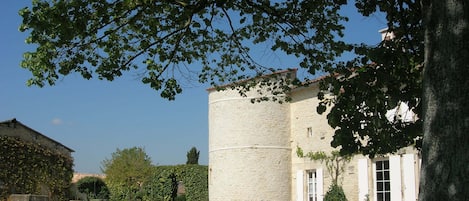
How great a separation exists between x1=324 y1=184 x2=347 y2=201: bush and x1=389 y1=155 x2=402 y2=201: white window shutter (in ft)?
7.74

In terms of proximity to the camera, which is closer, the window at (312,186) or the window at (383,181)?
the window at (383,181)

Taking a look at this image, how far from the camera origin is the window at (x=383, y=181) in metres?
17.1

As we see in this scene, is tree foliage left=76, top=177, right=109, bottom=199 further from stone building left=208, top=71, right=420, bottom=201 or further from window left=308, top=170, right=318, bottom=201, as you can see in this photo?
window left=308, top=170, right=318, bottom=201

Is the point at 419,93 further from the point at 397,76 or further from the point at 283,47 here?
the point at 283,47

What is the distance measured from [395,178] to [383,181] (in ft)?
3.00

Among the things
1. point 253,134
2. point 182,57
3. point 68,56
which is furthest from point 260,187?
point 68,56

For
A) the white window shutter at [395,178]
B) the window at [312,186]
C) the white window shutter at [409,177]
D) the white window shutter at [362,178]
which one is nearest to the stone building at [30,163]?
the window at [312,186]

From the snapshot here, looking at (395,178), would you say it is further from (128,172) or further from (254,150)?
(128,172)

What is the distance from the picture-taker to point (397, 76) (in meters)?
7.34

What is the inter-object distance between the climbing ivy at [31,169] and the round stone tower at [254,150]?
6.49 meters

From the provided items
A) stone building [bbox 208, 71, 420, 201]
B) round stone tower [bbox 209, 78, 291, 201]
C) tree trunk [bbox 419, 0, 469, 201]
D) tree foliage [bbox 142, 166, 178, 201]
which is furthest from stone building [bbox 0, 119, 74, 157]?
tree trunk [bbox 419, 0, 469, 201]

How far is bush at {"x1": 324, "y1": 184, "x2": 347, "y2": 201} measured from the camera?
18.6 metres

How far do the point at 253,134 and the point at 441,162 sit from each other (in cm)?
→ 1719

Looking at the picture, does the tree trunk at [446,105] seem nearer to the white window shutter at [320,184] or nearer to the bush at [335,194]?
the bush at [335,194]
